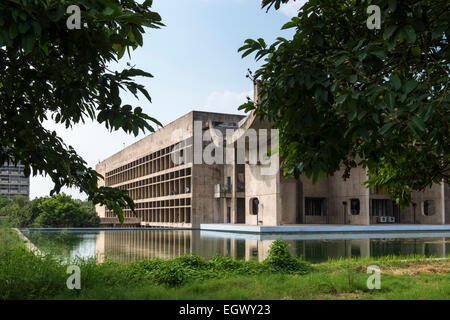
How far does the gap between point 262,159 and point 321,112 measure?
3156 cm

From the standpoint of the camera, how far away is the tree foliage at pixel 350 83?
12.7 feet

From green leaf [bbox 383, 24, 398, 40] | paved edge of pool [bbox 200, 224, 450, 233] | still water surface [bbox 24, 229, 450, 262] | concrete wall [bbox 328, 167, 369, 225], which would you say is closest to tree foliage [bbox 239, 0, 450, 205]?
green leaf [bbox 383, 24, 398, 40]

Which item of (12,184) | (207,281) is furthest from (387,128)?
(12,184)

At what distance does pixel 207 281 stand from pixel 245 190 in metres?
32.6

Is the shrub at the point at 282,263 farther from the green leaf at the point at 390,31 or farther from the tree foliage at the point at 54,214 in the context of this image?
the tree foliage at the point at 54,214

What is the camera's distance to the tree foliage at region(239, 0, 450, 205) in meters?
3.87

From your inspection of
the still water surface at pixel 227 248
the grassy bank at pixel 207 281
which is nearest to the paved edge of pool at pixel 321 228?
the still water surface at pixel 227 248

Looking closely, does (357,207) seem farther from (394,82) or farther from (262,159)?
(394,82)

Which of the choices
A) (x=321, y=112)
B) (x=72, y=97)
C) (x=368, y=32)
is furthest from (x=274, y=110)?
(x=72, y=97)

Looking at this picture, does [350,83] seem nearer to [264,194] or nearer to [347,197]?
[264,194]

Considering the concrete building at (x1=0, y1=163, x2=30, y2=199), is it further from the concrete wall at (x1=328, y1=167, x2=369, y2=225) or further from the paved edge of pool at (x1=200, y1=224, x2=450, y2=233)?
the concrete wall at (x1=328, y1=167, x2=369, y2=225)
